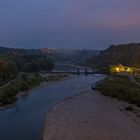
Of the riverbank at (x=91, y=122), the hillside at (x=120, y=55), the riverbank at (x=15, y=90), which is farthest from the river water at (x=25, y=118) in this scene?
the hillside at (x=120, y=55)

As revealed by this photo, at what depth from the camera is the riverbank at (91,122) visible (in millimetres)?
24656

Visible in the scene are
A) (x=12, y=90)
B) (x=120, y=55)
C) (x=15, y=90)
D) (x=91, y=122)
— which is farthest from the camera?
(x=120, y=55)

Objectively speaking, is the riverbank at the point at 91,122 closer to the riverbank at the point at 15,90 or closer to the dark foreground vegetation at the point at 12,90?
the riverbank at the point at 15,90

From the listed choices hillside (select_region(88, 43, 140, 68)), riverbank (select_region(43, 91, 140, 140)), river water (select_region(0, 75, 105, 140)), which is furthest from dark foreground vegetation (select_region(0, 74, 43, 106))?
hillside (select_region(88, 43, 140, 68))

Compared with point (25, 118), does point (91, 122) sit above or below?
above

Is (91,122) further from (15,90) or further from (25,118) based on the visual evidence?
(15,90)

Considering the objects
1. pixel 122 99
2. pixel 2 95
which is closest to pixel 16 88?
pixel 2 95

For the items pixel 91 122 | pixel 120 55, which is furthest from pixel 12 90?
pixel 120 55

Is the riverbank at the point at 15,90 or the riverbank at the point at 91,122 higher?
the riverbank at the point at 91,122

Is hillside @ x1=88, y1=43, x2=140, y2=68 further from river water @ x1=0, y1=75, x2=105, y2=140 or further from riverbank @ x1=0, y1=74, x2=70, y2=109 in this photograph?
river water @ x1=0, y1=75, x2=105, y2=140

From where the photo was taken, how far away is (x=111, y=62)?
133 metres

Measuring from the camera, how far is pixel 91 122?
29.3 meters

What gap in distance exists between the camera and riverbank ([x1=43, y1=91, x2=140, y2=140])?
80.9 feet

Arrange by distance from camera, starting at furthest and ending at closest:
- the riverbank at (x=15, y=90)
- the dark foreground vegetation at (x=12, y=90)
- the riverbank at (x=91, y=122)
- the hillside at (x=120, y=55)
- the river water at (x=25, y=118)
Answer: the hillside at (x=120, y=55) < the dark foreground vegetation at (x=12, y=90) < the riverbank at (x=15, y=90) < the river water at (x=25, y=118) < the riverbank at (x=91, y=122)
